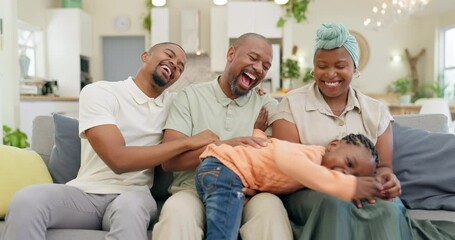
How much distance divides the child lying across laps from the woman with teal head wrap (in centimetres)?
9

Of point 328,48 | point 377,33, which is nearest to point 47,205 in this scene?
point 328,48

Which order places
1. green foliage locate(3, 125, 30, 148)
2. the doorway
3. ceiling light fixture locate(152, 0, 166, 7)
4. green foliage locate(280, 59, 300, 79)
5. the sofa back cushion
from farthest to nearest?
the doorway, ceiling light fixture locate(152, 0, 166, 7), green foliage locate(280, 59, 300, 79), green foliage locate(3, 125, 30, 148), the sofa back cushion

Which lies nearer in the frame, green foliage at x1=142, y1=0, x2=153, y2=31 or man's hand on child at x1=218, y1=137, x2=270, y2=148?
man's hand on child at x1=218, y1=137, x2=270, y2=148

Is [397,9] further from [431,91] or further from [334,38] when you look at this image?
[334,38]

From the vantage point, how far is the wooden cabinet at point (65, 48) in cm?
752

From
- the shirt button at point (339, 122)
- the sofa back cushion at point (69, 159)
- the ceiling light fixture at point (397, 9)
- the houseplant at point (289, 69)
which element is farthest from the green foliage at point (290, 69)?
the shirt button at point (339, 122)

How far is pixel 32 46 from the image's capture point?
24.0 feet

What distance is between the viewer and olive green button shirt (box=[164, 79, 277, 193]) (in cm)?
195

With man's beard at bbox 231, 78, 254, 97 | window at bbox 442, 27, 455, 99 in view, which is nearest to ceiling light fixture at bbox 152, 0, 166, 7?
window at bbox 442, 27, 455, 99

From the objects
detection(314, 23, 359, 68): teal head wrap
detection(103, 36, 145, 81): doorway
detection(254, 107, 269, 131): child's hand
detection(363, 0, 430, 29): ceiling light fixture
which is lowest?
detection(254, 107, 269, 131): child's hand

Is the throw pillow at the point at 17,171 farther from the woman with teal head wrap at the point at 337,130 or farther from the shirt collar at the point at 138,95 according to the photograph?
the woman with teal head wrap at the point at 337,130

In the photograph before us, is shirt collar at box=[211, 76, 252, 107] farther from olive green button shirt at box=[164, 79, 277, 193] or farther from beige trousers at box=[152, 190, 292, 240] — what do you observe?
beige trousers at box=[152, 190, 292, 240]

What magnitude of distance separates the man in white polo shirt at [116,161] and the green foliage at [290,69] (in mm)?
5358

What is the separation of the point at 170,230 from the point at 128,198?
10.2 inches
